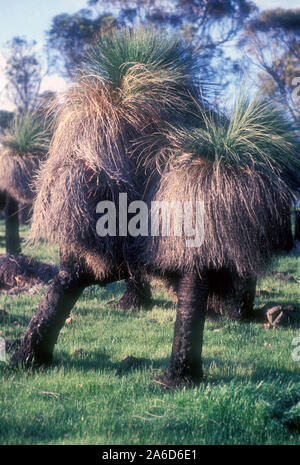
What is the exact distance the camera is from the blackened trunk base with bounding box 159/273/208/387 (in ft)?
17.4

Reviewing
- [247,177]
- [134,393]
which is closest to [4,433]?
[134,393]

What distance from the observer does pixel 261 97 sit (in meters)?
5.36

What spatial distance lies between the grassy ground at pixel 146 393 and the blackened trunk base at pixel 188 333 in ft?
0.74

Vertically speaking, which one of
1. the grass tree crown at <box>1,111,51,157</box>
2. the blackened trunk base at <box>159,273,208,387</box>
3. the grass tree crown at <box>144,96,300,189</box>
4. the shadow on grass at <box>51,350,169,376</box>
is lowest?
the shadow on grass at <box>51,350,169,376</box>

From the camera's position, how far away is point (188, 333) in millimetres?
5281


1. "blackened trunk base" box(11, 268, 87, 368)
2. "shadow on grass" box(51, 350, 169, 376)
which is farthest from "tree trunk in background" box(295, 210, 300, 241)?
"blackened trunk base" box(11, 268, 87, 368)

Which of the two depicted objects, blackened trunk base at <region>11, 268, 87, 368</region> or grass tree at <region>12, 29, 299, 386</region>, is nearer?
grass tree at <region>12, 29, 299, 386</region>

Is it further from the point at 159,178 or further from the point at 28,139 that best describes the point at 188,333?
the point at 28,139

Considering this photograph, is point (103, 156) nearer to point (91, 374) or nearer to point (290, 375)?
point (91, 374)

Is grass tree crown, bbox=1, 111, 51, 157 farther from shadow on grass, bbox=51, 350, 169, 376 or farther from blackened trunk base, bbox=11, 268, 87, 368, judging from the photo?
blackened trunk base, bbox=11, 268, 87, 368

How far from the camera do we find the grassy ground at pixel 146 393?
169 inches

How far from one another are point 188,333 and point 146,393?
0.67m

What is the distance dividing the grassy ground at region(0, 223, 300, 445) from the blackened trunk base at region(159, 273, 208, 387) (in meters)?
0.23

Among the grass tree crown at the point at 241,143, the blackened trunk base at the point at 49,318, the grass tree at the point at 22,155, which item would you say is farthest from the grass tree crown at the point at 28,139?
the grass tree crown at the point at 241,143
